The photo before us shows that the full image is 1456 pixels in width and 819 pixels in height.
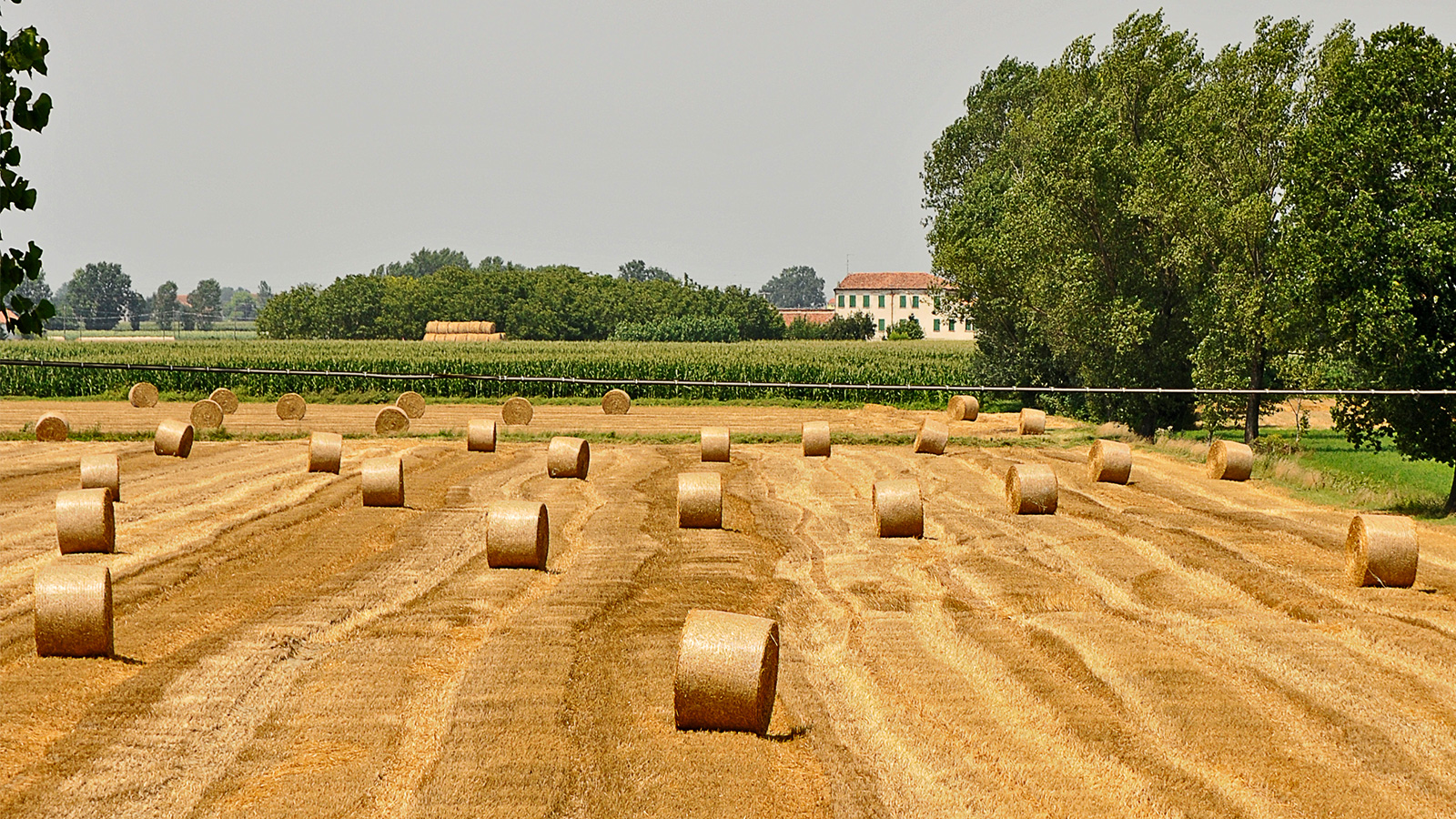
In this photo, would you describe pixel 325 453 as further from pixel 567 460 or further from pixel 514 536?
pixel 514 536

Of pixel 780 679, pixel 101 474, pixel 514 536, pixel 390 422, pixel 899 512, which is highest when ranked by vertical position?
pixel 101 474

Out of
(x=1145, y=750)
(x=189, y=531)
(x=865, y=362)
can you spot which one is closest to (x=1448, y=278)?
(x=1145, y=750)

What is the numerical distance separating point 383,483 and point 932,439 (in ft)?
51.1

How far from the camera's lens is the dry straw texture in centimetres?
2720

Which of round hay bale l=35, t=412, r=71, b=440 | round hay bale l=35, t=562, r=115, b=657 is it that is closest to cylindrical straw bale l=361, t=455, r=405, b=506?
round hay bale l=35, t=562, r=115, b=657

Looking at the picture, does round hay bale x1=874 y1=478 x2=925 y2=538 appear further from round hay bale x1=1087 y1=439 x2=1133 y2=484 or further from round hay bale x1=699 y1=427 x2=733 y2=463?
round hay bale x1=699 y1=427 x2=733 y2=463

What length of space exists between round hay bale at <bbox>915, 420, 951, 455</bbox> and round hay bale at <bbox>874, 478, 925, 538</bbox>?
43.4 feet

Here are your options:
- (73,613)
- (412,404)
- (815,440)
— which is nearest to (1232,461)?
(815,440)

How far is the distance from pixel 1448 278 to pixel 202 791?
24.3m

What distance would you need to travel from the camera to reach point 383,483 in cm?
2086

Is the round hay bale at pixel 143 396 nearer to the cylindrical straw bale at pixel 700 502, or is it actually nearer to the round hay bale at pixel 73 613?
the cylindrical straw bale at pixel 700 502

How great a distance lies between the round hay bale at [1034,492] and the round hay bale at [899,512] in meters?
3.01

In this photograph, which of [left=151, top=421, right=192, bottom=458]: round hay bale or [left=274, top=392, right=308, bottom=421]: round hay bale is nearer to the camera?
[left=151, top=421, right=192, bottom=458]: round hay bale

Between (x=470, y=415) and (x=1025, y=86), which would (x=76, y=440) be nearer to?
(x=470, y=415)
